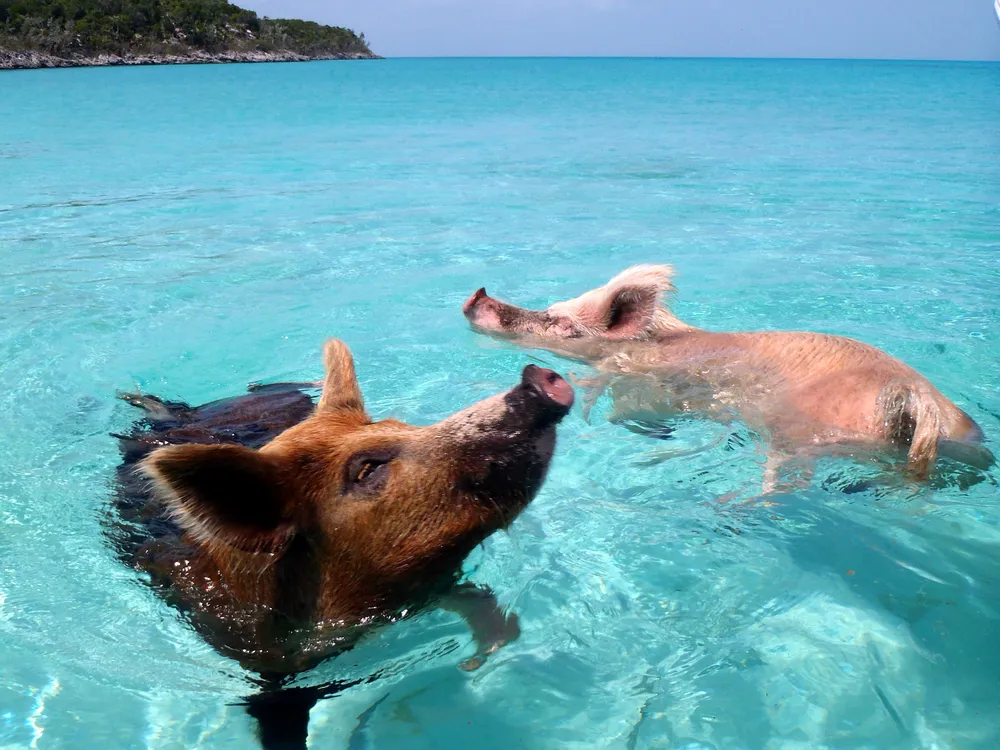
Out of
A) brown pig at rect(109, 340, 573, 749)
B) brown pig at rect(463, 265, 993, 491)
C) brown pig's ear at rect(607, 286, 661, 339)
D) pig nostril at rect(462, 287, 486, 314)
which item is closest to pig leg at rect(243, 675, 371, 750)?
brown pig at rect(109, 340, 573, 749)

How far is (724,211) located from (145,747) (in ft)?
37.7

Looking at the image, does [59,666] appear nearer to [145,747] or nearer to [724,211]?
[145,747]

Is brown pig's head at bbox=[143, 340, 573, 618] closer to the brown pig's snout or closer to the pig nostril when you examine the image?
the brown pig's snout

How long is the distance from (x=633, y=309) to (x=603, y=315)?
8.3 inches

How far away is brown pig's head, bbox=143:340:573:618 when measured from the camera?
3.01 meters

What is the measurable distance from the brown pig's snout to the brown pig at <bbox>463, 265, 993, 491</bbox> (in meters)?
2.00

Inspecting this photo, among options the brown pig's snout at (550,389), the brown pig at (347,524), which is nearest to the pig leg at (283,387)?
the brown pig at (347,524)

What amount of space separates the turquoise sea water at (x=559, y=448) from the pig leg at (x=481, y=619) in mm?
64

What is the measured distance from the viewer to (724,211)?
13109 mm

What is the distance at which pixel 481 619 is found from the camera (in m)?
3.50

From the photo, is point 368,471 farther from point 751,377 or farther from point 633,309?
point 633,309

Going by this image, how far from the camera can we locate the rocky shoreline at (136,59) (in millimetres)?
69562

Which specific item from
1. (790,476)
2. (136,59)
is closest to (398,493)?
(790,476)

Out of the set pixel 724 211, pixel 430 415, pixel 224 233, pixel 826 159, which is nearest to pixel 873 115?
pixel 826 159
